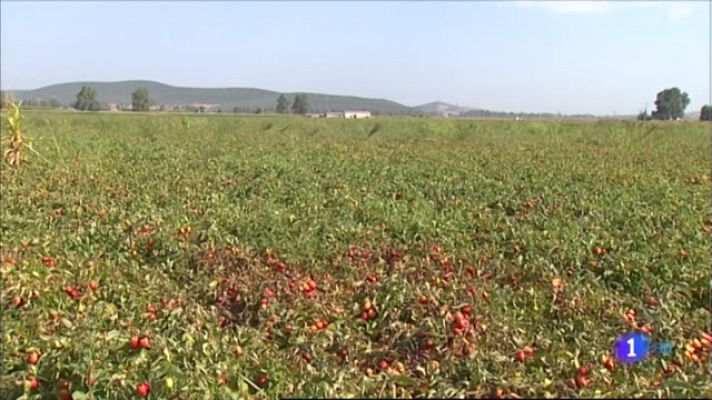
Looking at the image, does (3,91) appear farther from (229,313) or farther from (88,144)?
(229,313)

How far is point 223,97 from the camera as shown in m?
126

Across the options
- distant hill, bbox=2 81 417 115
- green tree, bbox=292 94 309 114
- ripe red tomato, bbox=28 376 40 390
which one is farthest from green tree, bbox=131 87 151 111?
ripe red tomato, bbox=28 376 40 390

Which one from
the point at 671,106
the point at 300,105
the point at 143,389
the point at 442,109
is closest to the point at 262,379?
the point at 143,389

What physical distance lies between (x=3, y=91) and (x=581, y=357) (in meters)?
13.0

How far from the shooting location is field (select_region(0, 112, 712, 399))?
2584 mm

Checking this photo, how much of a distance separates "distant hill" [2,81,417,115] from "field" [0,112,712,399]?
3696 inches

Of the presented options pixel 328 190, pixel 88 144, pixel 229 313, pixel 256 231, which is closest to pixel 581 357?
pixel 229 313

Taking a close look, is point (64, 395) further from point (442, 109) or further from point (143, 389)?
point (442, 109)

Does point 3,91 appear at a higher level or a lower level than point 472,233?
higher

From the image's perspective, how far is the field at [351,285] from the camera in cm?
258

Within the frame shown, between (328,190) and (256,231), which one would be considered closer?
(256,231)

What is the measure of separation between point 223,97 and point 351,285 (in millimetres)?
127262

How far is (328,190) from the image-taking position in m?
7.86

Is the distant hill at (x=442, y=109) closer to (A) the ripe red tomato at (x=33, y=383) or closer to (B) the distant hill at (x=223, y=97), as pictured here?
(B) the distant hill at (x=223, y=97)
